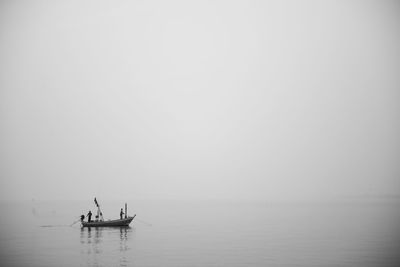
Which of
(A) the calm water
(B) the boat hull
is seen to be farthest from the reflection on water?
(B) the boat hull

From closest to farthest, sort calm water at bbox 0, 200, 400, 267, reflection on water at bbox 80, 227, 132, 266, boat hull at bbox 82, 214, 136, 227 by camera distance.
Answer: calm water at bbox 0, 200, 400, 267, reflection on water at bbox 80, 227, 132, 266, boat hull at bbox 82, 214, 136, 227

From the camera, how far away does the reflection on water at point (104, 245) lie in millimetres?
53972

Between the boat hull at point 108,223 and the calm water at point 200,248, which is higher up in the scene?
the boat hull at point 108,223

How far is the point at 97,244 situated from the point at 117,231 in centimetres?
1766

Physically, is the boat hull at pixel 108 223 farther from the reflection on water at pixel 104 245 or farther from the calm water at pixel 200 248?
the calm water at pixel 200 248

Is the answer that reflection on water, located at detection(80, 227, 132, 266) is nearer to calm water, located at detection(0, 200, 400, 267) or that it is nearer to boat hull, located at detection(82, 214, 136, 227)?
calm water, located at detection(0, 200, 400, 267)

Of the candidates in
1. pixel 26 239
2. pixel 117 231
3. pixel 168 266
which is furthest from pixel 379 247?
pixel 26 239

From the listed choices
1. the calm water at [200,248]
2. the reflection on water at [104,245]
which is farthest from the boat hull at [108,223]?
the calm water at [200,248]

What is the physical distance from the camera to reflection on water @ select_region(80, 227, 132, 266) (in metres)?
54.0

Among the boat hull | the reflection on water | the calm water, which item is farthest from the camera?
the boat hull

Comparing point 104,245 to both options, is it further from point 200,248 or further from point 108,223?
point 108,223

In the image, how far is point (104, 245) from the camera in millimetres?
66000

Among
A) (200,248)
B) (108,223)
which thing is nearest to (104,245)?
(200,248)

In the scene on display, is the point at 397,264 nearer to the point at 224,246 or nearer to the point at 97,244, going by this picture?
the point at 224,246
